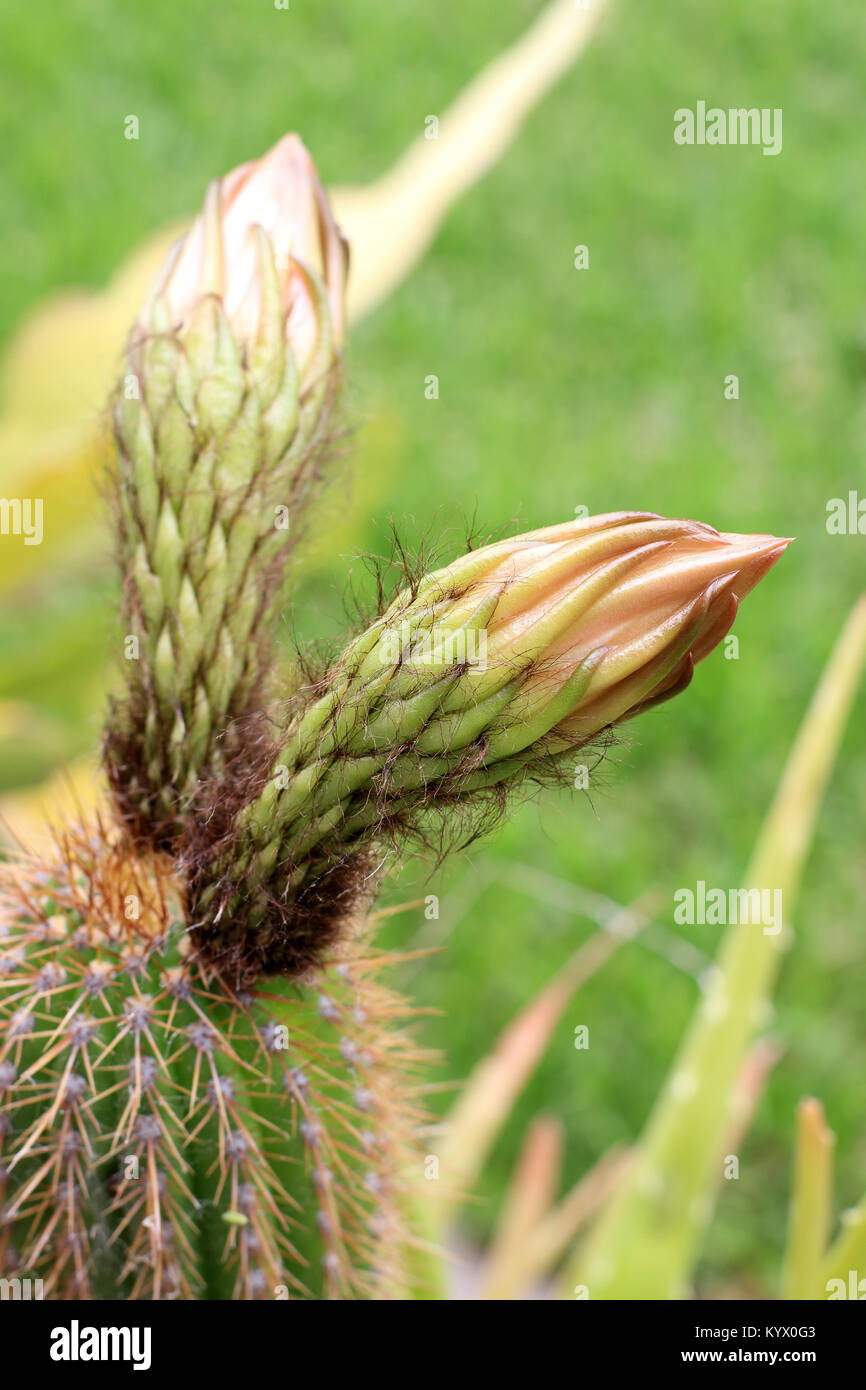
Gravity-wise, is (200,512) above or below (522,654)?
above

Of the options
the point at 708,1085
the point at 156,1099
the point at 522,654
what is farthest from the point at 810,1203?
the point at 522,654

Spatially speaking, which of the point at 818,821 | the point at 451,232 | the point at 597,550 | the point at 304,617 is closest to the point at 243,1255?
the point at 597,550

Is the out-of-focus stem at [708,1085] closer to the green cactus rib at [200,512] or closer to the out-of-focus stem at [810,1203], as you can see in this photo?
the out-of-focus stem at [810,1203]

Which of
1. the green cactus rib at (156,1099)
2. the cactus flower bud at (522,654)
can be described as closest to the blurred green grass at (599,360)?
the green cactus rib at (156,1099)

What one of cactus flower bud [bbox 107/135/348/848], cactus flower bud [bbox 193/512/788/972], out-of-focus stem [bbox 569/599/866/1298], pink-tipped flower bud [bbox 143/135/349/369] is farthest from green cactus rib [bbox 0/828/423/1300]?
out-of-focus stem [bbox 569/599/866/1298]

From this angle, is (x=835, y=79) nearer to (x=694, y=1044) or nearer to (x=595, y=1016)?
(x=595, y=1016)

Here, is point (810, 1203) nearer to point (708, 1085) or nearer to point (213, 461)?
point (708, 1085)
